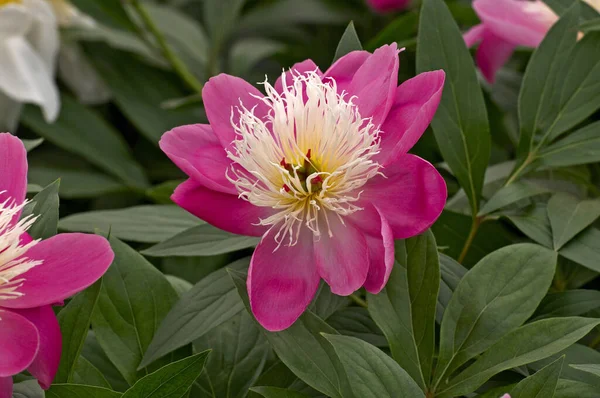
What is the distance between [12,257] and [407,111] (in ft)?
0.54

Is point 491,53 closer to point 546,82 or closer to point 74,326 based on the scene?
point 546,82

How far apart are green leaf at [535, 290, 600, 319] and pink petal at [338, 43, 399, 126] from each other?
0.37 feet

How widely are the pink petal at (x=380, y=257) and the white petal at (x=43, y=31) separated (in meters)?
0.56

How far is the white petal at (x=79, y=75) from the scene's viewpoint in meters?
0.89

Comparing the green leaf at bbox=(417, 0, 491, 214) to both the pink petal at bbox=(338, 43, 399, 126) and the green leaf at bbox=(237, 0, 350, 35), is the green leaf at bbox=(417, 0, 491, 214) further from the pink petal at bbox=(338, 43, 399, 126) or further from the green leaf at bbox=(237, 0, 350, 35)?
the green leaf at bbox=(237, 0, 350, 35)

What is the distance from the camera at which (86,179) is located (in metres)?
0.84

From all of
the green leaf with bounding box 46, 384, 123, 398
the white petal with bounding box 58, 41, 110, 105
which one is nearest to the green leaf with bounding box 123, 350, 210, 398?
the green leaf with bounding box 46, 384, 123, 398

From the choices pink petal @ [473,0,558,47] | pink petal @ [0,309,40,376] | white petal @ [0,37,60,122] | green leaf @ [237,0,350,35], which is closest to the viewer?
pink petal @ [0,309,40,376]

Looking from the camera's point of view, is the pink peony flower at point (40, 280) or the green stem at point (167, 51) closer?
the pink peony flower at point (40, 280)

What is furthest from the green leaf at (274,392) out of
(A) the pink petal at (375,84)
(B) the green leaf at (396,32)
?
(B) the green leaf at (396,32)

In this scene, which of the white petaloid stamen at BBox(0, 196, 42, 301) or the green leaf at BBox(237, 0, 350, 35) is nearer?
the white petaloid stamen at BBox(0, 196, 42, 301)

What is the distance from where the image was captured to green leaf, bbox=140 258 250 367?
0.35 meters

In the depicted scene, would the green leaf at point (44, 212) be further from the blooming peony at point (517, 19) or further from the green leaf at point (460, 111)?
the blooming peony at point (517, 19)

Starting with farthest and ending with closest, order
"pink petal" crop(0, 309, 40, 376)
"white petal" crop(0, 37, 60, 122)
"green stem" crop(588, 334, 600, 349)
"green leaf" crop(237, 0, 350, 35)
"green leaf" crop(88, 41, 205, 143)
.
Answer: "green leaf" crop(237, 0, 350, 35), "green leaf" crop(88, 41, 205, 143), "white petal" crop(0, 37, 60, 122), "green stem" crop(588, 334, 600, 349), "pink petal" crop(0, 309, 40, 376)
